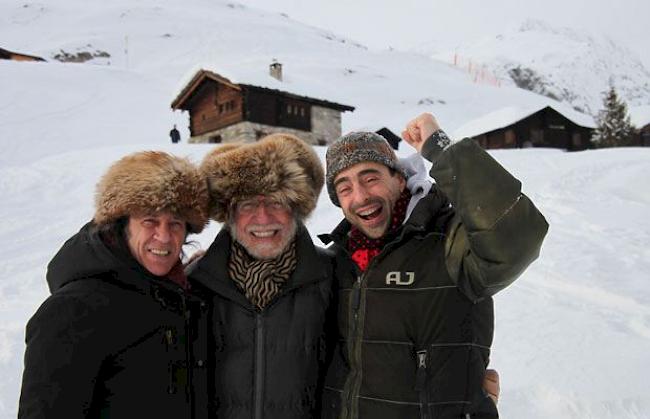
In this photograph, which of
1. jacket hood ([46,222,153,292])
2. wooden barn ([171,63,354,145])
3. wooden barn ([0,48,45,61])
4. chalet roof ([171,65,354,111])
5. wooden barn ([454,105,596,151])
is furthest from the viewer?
wooden barn ([0,48,45,61])

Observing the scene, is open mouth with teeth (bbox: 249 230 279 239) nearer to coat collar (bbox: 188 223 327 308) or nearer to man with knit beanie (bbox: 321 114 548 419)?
coat collar (bbox: 188 223 327 308)

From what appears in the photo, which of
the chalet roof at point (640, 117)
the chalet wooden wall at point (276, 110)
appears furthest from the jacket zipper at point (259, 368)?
the chalet roof at point (640, 117)

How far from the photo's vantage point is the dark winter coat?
2385mm

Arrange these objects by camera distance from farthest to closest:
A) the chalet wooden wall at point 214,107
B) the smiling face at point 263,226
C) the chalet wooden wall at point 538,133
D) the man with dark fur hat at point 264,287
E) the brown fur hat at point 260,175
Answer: the chalet wooden wall at point 538,133 < the chalet wooden wall at point 214,107 < the brown fur hat at point 260,175 < the smiling face at point 263,226 < the man with dark fur hat at point 264,287

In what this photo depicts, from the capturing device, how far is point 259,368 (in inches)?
94.0

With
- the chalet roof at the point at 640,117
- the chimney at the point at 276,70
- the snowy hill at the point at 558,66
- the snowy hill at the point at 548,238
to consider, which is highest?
the snowy hill at the point at 558,66

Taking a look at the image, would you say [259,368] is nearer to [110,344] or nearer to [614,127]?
[110,344]

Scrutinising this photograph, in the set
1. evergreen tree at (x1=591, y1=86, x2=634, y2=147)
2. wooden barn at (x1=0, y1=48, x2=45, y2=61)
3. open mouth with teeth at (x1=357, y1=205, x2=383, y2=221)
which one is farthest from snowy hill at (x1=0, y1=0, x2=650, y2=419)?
evergreen tree at (x1=591, y1=86, x2=634, y2=147)

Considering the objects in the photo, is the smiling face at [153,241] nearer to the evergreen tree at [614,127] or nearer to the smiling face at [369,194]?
the smiling face at [369,194]

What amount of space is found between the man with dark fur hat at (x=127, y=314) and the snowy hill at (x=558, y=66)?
10549 cm

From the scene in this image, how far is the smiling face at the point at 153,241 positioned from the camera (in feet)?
7.71

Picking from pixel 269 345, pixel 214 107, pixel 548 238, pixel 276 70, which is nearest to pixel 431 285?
pixel 269 345

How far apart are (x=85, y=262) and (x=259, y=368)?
3.04 feet

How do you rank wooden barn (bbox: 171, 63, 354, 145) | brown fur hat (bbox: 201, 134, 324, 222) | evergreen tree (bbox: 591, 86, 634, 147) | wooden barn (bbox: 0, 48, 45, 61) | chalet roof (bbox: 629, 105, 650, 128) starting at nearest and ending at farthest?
1. brown fur hat (bbox: 201, 134, 324, 222)
2. wooden barn (bbox: 171, 63, 354, 145)
3. evergreen tree (bbox: 591, 86, 634, 147)
4. chalet roof (bbox: 629, 105, 650, 128)
5. wooden barn (bbox: 0, 48, 45, 61)
